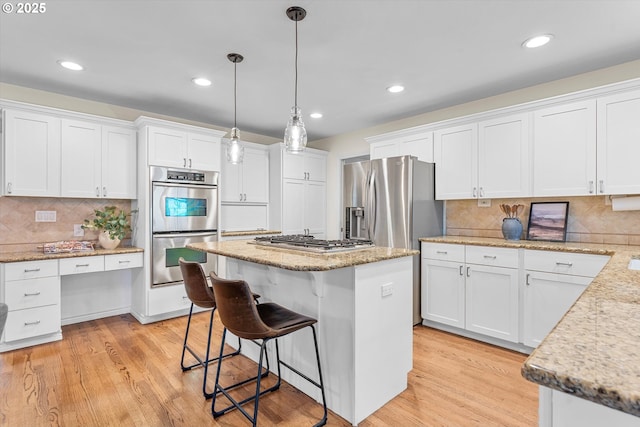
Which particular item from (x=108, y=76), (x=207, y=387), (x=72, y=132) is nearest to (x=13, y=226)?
(x=72, y=132)

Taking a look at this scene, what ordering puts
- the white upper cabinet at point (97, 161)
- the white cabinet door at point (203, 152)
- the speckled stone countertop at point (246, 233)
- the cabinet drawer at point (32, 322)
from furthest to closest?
the speckled stone countertop at point (246, 233) < the white cabinet door at point (203, 152) < the white upper cabinet at point (97, 161) < the cabinet drawer at point (32, 322)

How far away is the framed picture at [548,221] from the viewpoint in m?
3.08

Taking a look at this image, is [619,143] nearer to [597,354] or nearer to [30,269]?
[597,354]

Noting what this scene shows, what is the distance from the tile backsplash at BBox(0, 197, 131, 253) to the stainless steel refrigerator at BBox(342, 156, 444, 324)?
306cm

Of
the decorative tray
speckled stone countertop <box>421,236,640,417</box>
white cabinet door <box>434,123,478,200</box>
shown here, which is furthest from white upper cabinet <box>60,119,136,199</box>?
speckled stone countertop <box>421,236,640,417</box>

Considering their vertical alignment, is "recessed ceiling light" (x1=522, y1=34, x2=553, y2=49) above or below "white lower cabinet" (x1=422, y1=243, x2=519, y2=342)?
above

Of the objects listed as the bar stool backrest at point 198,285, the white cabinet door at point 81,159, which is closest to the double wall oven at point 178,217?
the white cabinet door at point 81,159

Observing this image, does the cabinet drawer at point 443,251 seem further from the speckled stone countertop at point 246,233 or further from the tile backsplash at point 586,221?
the speckled stone countertop at point 246,233

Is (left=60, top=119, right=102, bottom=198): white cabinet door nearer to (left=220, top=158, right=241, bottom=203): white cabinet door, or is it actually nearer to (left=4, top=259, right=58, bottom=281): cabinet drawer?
(left=4, top=259, right=58, bottom=281): cabinet drawer

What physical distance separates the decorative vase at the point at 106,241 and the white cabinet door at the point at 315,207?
2.62 m

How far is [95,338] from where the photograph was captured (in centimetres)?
323

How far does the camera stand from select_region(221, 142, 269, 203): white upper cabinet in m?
4.65

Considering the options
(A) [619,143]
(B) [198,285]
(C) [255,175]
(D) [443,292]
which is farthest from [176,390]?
(A) [619,143]

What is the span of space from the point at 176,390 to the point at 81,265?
73.7 inches
